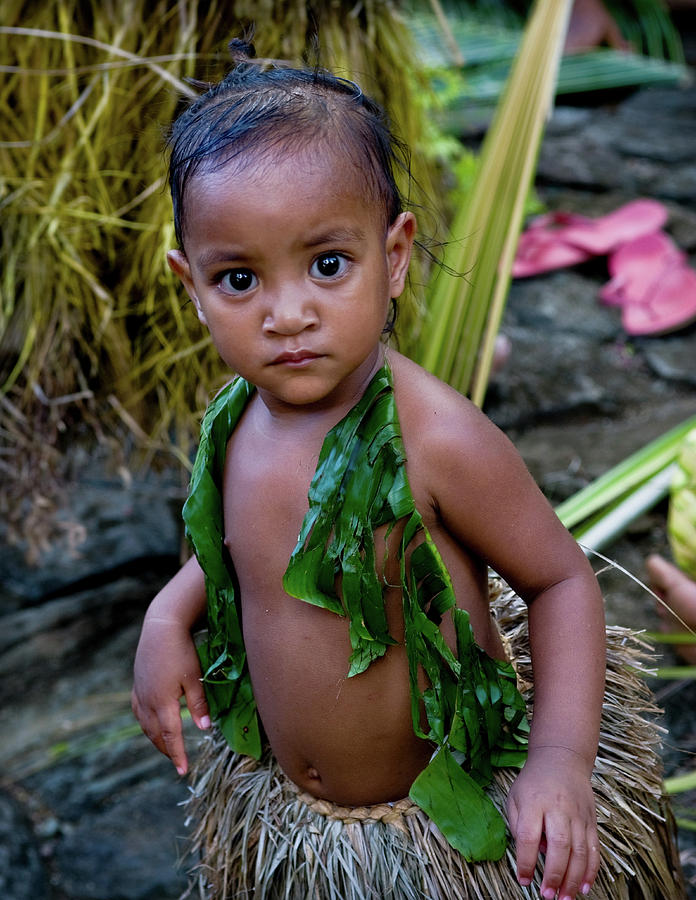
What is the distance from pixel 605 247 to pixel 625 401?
68 cm

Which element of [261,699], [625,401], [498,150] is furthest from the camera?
[625,401]

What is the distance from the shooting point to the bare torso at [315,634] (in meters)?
0.99

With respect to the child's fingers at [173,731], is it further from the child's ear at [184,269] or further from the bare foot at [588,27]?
the bare foot at [588,27]

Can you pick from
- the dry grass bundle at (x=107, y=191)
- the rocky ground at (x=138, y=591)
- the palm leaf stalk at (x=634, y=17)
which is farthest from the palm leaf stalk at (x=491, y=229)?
the palm leaf stalk at (x=634, y=17)

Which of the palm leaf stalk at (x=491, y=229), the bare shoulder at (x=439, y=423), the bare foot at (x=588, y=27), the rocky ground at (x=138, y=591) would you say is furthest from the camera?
the bare foot at (x=588, y=27)

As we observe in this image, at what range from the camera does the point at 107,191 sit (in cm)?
175

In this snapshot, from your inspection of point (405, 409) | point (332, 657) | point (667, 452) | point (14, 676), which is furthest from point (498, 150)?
point (14, 676)

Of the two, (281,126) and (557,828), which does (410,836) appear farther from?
(281,126)

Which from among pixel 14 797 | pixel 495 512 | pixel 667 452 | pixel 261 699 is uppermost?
pixel 495 512

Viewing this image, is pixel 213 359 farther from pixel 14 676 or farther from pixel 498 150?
pixel 14 676

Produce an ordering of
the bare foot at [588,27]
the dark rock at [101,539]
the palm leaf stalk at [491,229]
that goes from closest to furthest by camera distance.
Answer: the palm leaf stalk at [491,229], the dark rock at [101,539], the bare foot at [588,27]

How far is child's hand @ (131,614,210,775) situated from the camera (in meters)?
1.15

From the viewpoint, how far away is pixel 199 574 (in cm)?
117

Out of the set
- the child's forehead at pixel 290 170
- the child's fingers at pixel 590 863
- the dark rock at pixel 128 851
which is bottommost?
the dark rock at pixel 128 851
